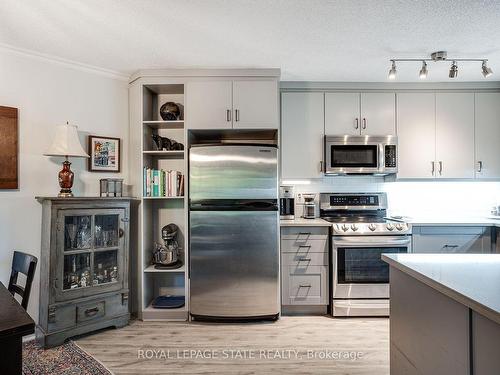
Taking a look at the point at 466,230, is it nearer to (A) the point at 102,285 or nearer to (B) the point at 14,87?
(A) the point at 102,285

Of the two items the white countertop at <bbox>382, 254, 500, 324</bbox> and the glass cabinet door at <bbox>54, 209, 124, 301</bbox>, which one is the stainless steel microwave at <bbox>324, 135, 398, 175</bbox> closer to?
the white countertop at <bbox>382, 254, 500, 324</bbox>

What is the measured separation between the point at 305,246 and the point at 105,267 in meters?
1.85

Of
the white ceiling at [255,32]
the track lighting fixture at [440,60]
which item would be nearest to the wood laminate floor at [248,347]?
the track lighting fixture at [440,60]

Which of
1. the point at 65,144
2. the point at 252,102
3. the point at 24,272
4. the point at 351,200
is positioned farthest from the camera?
the point at 351,200

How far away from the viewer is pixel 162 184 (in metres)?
2.93

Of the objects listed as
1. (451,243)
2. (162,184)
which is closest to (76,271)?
(162,184)

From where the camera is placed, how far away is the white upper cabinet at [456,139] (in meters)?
3.26

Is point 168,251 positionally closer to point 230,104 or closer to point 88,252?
point 88,252

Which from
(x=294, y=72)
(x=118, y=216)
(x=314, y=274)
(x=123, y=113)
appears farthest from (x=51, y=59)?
(x=314, y=274)

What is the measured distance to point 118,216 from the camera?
106 inches

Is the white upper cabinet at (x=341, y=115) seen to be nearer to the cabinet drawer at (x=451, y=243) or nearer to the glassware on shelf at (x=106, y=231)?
the cabinet drawer at (x=451, y=243)

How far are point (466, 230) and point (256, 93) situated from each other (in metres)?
2.43

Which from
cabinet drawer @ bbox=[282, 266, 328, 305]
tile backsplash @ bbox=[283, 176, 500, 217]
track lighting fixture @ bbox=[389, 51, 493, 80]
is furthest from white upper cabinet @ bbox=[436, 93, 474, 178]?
cabinet drawer @ bbox=[282, 266, 328, 305]

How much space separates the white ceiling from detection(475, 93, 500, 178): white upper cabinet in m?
0.50
